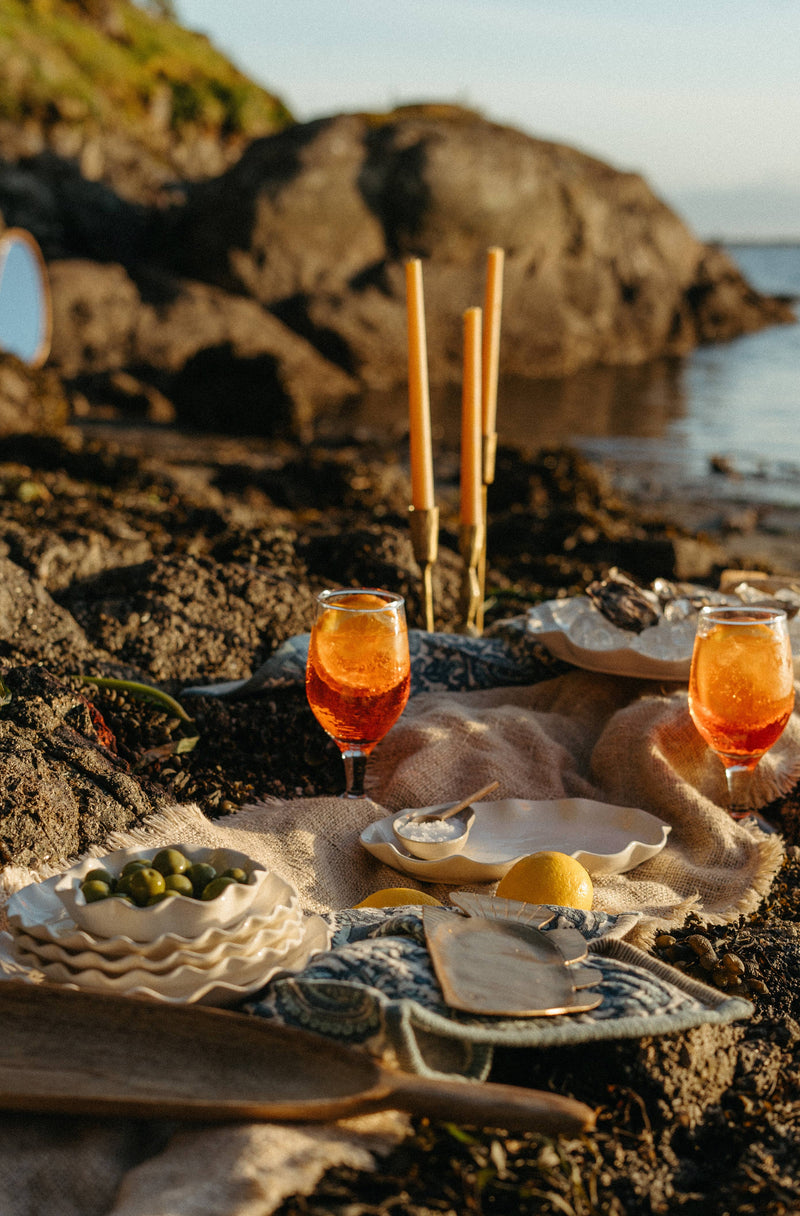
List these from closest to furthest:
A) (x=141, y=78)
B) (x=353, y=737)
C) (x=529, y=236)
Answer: (x=353, y=737), (x=529, y=236), (x=141, y=78)

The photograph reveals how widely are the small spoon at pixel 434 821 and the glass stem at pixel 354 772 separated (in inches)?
7.2

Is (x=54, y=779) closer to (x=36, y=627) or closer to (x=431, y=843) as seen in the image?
(x=431, y=843)

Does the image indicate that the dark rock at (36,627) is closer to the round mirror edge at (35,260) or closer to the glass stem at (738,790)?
the glass stem at (738,790)

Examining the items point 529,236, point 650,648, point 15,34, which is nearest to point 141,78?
point 15,34

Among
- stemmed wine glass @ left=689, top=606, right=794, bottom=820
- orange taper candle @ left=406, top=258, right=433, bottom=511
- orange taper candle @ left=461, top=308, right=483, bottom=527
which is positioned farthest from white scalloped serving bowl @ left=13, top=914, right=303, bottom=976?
orange taper candle @ left=461, top=308, right=483, bottom=527

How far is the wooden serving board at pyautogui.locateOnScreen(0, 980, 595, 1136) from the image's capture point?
1.46 metres

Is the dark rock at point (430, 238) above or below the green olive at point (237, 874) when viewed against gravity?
above

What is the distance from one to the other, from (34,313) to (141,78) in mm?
21753

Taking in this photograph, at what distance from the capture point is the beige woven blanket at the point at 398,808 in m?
1.50

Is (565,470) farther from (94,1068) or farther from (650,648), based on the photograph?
(94,1068)

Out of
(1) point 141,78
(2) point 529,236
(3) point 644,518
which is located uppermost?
(1) point 141,78

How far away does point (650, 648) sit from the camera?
3305mm

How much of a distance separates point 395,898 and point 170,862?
2.03ft

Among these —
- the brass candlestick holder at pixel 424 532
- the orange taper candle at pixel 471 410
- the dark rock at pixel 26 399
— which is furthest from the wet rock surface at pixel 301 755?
the dark rock at pixel 26 399
